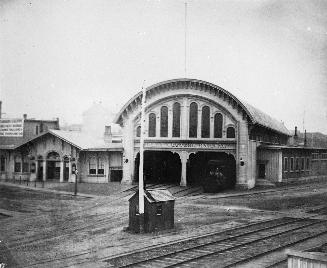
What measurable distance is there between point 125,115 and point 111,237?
756 inches

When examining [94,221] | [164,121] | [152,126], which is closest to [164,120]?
[164,121]

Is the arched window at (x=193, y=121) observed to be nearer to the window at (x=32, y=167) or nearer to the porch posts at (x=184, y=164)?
the porch posts at (x=184, y=164)

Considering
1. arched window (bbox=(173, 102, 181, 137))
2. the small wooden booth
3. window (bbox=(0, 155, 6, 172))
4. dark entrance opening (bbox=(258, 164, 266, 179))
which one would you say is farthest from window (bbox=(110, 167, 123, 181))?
the small wooden booth

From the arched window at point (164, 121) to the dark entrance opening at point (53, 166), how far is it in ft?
36.7

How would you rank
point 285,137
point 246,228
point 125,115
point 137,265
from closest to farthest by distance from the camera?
point 137,265, point 246,228, point 125,115, point 285,137

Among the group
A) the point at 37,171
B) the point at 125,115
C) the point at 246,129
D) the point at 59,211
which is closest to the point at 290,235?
the point at 59,211

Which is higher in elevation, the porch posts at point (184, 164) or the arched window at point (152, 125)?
the arched window at point (152, 125)

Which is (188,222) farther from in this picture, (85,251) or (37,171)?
(37,171)

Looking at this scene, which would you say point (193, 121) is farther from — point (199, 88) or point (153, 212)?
point (153, 212)

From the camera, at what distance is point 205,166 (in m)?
31.5

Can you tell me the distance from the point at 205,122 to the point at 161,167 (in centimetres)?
654

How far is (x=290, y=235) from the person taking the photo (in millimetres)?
15945

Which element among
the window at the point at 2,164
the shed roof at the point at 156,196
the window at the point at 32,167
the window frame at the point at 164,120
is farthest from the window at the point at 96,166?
the shed roof at the point at 156,196

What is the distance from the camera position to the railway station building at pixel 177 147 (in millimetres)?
31359
